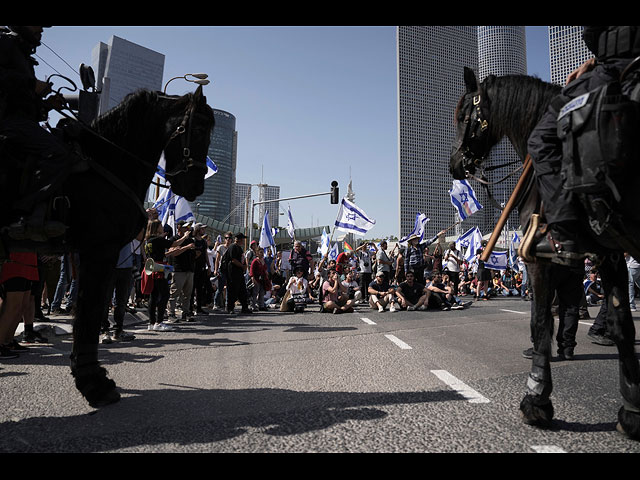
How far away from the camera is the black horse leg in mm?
3318

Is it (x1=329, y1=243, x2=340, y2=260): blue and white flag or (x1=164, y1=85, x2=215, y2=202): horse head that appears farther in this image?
(x1=329, y1=243, x2=340, y2=260): blue and white flag

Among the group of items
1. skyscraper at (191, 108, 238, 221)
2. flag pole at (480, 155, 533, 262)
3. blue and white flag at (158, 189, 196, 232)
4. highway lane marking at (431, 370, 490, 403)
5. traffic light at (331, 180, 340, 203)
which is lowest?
highway lane marking at (431, 370, 490, 403)

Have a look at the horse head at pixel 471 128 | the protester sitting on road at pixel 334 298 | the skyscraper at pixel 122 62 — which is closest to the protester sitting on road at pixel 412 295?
the protester sitting on road at pixel 334 298

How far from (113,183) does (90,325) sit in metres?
1.17

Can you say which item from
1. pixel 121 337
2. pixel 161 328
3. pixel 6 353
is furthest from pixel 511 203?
pixel 161 328

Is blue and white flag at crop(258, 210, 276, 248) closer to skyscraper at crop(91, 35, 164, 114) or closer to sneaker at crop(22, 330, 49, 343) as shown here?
sneaker at crop(22, 330, 49, 343)

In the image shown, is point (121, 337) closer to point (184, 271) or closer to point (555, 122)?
point (184, 271)

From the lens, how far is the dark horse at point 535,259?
104 inches

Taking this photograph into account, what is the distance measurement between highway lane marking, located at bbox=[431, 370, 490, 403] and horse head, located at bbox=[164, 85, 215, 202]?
2998 millimetres

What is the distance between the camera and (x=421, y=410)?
3.06 meters

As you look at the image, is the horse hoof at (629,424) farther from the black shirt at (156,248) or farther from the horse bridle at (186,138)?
the black shirt at (156,248)

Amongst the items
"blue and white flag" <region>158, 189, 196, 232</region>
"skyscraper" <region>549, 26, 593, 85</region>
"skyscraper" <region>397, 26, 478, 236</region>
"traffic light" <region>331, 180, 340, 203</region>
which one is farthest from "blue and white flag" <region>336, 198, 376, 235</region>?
"skyscraper" <region>397, 26, 478, 236</region>

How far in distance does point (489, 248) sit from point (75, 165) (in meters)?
3.32
